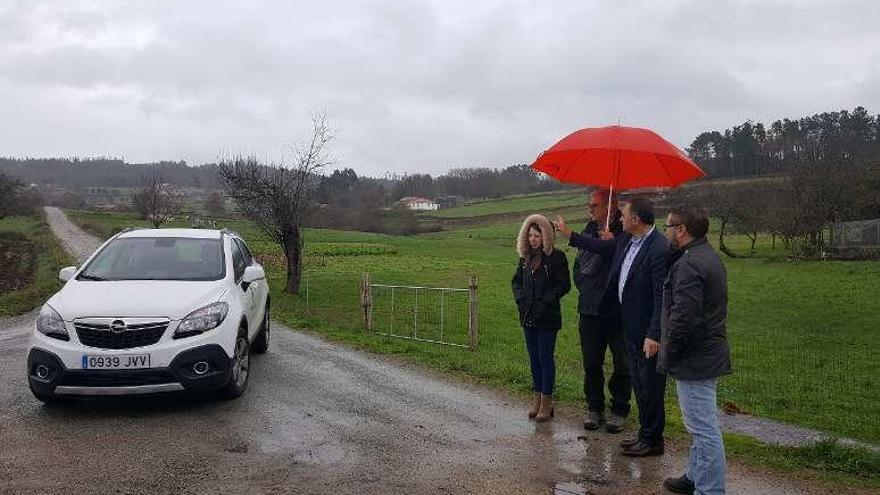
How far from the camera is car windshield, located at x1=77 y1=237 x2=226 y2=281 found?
25.0 feet

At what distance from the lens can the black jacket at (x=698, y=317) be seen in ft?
15.1

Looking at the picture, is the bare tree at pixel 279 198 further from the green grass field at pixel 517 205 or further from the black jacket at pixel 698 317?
the green grass field at pixel 517 205

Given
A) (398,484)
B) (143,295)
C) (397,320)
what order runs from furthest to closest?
(397,320), (143,295), (398,484)

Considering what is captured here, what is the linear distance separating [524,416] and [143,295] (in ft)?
12.8

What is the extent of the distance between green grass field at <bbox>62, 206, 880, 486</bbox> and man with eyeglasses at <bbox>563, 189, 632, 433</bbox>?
0.69 m

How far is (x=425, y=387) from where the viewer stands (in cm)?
822

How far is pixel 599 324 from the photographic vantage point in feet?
20.7

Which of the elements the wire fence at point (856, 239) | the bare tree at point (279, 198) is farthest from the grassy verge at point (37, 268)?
the wire fence at point (856, 239)

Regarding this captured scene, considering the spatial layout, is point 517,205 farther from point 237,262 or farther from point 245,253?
point 237,262

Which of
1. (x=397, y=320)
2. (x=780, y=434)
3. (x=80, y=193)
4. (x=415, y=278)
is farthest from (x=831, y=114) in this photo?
(x=80, y=193)

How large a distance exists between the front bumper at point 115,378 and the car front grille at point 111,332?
0.24 m

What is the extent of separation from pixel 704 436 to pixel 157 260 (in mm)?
6052

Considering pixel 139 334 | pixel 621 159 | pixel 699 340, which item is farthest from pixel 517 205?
pixel 699 340

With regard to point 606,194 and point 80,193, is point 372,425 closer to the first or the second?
point 606,194
